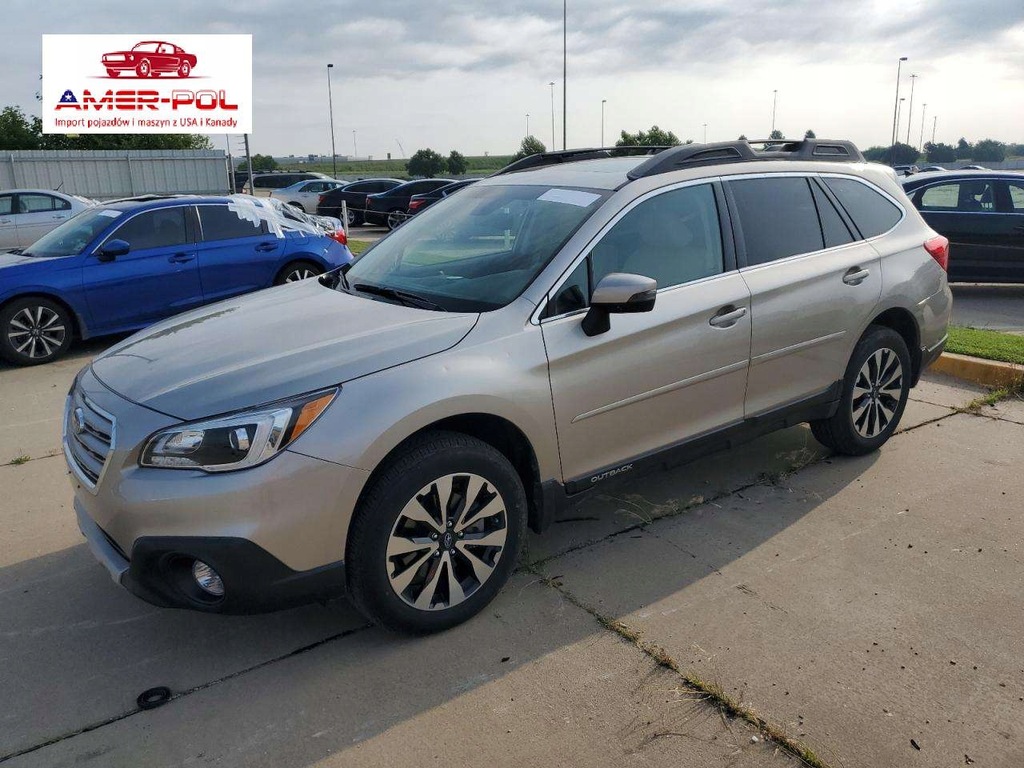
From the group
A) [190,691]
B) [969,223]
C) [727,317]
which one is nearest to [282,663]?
[190,691]

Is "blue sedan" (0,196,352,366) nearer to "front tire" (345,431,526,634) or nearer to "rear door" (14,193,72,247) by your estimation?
"front tire" (345,431,526,634)

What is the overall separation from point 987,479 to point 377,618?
11.3 ft

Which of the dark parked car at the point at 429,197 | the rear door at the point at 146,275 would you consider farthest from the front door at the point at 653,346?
the dark parked car at the point at 429,197

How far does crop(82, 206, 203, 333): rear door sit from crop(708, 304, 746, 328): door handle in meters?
6.18

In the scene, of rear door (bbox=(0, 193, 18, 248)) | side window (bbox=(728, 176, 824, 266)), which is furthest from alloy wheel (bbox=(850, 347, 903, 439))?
rear door (bbox=(0, 193, 18, 248))

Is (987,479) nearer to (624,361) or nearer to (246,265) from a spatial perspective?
(624,361)

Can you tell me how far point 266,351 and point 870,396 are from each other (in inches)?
134

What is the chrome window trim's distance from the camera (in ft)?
11.1

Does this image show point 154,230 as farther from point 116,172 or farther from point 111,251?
point 116,172

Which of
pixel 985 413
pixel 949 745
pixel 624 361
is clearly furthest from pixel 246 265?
pixel 949 745

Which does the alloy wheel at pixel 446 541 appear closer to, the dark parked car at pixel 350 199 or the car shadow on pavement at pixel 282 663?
the car shadow on pavement at pixel 282 663

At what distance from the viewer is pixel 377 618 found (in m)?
3.04

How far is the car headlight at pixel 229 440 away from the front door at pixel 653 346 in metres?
1.07

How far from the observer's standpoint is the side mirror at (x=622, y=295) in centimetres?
327
